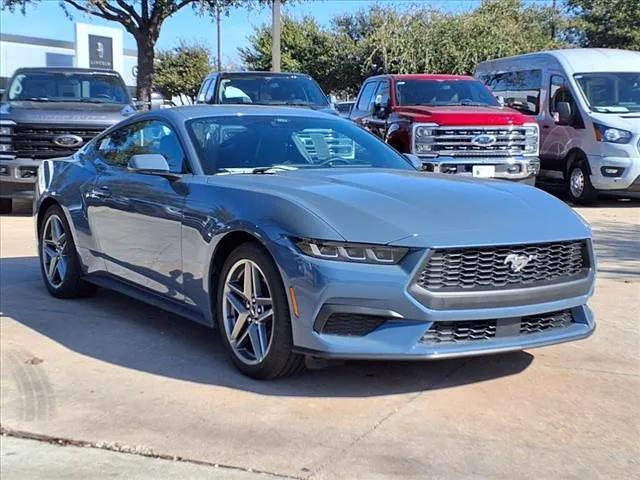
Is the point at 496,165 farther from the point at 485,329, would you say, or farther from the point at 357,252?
the point at 357,252

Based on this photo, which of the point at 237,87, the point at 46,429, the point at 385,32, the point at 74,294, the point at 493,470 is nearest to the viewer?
the point at 493,470

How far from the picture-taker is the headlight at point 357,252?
4148 mm

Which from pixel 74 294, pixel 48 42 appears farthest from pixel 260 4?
pixel 48 42

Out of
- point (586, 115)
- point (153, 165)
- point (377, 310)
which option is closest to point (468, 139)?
point (586, 115)

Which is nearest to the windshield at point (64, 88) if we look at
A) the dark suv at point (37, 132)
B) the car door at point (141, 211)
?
the dark suv at point (37, 132)

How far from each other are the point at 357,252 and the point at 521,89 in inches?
469

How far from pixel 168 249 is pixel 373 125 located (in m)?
8.26

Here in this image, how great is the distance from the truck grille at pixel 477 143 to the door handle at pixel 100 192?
21.1 ft

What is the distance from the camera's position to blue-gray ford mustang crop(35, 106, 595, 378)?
4.17 m

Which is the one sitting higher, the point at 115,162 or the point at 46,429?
the point at 115,162

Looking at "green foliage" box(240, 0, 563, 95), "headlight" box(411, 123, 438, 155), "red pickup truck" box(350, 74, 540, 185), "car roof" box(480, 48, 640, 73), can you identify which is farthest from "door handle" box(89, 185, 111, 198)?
"green foliage" box(240, 0, 563, 95)

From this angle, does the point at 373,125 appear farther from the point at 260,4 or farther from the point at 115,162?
the point at 260,4

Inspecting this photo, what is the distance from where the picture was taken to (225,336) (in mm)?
4887

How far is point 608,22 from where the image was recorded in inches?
1289
